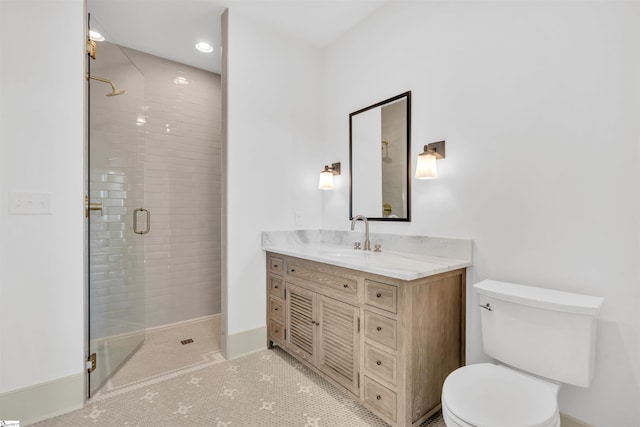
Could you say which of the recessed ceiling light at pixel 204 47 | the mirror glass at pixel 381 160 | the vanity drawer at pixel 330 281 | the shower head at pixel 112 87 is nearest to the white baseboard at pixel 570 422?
the vanity drawer at pixel 330 281

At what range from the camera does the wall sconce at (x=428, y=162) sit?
1886mm

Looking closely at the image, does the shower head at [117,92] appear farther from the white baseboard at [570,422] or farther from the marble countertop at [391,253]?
the white baseboard at [570,422]

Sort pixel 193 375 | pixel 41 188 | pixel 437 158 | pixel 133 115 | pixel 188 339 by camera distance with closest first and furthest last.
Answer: pixel 41 188 < pixel 437 158 < pixel 193 375 < pixel 133 115 < pixel 188 339

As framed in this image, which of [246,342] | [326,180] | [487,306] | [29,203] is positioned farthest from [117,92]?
[487,306]

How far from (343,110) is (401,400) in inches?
86.8

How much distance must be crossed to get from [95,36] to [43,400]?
86.9 inches

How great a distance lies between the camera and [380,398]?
1594 millimetres

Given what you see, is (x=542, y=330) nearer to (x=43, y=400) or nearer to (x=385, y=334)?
(x=385, y=334)

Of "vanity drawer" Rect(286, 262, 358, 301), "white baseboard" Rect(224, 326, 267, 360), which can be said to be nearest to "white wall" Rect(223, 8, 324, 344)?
"white baseboard" Rect(224, 326, 267, 360)

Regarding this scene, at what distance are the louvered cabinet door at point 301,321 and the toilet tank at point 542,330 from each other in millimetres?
1041

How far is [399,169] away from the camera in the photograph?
87.5 inches

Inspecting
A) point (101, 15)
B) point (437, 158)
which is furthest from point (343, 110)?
point (101, 15)

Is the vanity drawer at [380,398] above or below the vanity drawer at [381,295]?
below

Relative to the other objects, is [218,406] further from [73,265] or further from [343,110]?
[343,110]
